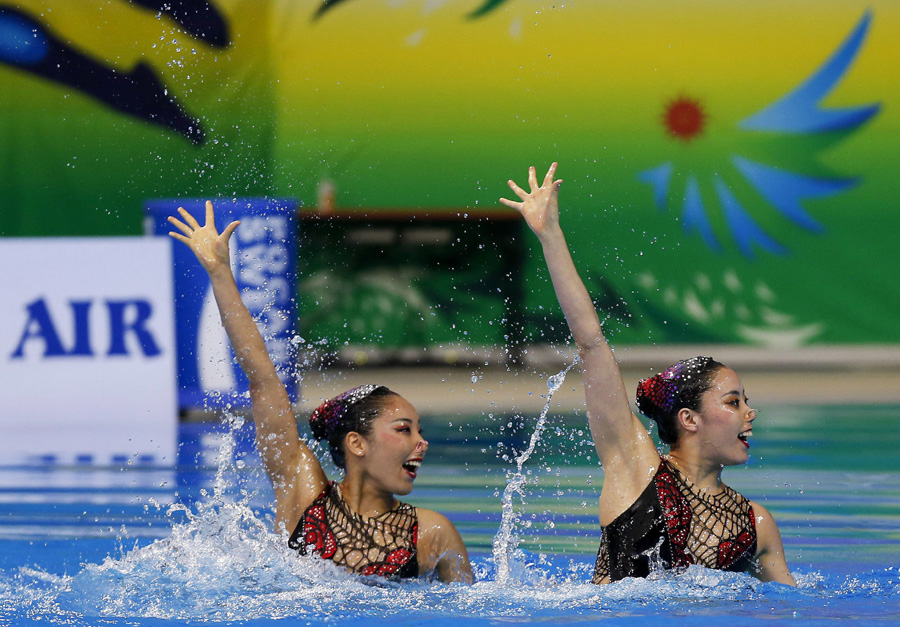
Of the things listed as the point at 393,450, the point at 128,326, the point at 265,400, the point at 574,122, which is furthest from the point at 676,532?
the point at 574,122

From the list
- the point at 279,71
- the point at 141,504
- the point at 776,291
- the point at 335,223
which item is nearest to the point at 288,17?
the point at 279,71

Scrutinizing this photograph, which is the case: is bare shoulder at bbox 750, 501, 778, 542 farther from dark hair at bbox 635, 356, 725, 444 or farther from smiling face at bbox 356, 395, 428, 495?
smiling face at bbox 356, 395, 428, 495

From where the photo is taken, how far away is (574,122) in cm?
1346

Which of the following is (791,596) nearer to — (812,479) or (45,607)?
(45,607)

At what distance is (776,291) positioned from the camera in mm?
13469

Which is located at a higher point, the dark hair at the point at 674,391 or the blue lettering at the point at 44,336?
the blue lettering at the point at 44,336

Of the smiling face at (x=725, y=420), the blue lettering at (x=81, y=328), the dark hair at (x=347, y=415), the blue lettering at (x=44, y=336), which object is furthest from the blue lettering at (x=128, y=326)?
the smiling face at (x=725, y=420)

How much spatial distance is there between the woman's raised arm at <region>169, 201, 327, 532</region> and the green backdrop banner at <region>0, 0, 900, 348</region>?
9.74 meters

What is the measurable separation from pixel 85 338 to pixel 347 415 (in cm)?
499

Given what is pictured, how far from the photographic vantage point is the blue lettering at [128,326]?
326 inches

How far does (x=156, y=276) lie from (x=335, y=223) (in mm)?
4502

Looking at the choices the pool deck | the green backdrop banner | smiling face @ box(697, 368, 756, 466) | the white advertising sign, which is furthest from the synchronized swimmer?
the green backdrop banner

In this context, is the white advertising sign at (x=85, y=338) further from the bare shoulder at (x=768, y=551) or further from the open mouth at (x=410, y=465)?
the bare shoulder at (x=768, y=551)

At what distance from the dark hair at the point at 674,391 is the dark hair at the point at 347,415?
2.29 feet
